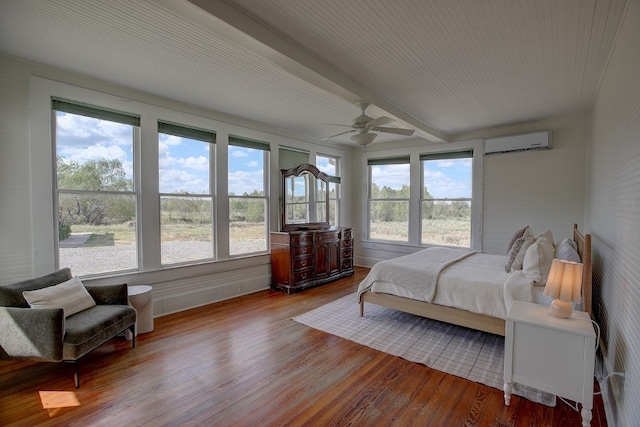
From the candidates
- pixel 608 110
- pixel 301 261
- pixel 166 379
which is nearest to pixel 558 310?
pixel 608 110

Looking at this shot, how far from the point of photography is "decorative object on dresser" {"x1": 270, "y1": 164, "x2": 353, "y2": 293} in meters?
5.06

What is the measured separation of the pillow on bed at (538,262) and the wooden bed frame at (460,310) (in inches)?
10.6

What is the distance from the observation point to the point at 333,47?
2.65 meters

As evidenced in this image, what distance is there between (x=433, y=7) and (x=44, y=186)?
3.88 metres

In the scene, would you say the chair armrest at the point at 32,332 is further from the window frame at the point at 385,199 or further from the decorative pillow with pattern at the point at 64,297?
the window frame at the point at 385,199

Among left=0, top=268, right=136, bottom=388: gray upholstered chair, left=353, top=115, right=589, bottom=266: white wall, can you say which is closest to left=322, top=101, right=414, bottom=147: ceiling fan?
left=353, top=115, right=589, bottom=266: white wall

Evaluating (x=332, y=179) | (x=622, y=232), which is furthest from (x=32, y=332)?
(x=332, y=179)

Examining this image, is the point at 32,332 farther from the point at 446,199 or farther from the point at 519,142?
the point at 519,142

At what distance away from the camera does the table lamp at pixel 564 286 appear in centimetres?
210

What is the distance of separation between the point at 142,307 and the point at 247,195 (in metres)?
2.25

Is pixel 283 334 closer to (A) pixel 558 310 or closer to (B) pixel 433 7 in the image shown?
(A) pixel 558 310

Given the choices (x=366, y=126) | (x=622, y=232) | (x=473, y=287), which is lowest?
(x=473, y=287)

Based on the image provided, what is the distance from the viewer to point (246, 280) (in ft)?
16.3

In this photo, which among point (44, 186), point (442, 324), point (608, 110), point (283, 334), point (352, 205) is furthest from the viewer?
point (352, 205)
